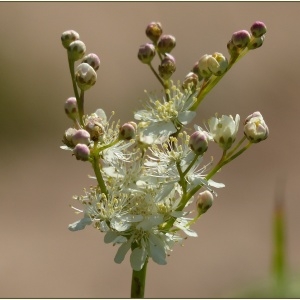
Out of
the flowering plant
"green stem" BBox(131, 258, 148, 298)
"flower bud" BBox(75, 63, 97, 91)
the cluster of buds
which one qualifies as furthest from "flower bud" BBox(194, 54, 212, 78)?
"green stem" BBox(131, 258, 148, 298)

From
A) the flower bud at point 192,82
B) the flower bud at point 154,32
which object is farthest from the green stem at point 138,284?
the flower bud at point 154,32

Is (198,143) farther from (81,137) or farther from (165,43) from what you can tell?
(165,43)

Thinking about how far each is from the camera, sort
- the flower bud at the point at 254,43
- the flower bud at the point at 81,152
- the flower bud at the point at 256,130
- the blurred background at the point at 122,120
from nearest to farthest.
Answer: the flower bud at the point at 81,152 < the flower bud at the point at 256,130 < the flower bud at the point at 254,43 < the blurred background at the point at 122,120

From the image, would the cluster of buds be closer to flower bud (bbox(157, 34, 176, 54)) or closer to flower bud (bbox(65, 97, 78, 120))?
flower bud (bbox(157, 34, 176, 54))

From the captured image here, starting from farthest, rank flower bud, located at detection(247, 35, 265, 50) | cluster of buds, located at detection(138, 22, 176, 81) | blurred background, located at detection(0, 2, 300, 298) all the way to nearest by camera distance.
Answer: blurred background, located at detection(0, 2, 300, 298), cluster of buds, located at detection(138, 22, 176, 81), flower bud, located at detection(247, 35, 265, 50)

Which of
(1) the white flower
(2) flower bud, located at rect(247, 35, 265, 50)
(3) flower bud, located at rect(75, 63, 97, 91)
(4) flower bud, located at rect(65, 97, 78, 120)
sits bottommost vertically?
(1) the white flower

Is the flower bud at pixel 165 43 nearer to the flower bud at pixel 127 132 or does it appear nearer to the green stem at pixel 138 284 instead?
the flower bud at pixel 127 132
